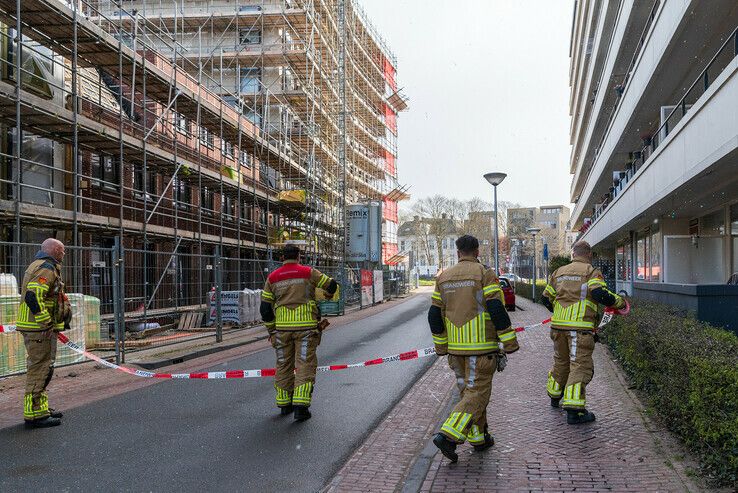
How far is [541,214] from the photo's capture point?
391 feet

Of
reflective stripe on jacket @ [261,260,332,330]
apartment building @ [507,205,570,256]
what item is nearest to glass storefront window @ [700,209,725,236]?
reflective stripe on jacket @ [261,260,332,330]

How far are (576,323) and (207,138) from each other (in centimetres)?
2054

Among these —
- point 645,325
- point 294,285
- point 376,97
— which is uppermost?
point 376,97

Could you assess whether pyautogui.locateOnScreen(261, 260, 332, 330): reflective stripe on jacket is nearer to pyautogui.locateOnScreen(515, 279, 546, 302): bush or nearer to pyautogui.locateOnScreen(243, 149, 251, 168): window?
pyautogui.locateOnScreen(243, 149, 251, 168): window

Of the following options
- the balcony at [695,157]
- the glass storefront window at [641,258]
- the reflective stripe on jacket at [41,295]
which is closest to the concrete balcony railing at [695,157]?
the balcony at [695,157]

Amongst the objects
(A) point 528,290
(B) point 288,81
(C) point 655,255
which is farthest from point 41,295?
(A) point 528,290

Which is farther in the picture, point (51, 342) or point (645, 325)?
point (645, 325)

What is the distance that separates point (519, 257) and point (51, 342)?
7242cm

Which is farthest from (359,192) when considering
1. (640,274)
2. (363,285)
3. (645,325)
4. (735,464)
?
(735,464)

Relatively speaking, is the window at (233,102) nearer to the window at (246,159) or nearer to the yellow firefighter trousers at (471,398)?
the window at (246,159)

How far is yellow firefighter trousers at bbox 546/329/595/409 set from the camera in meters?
6.24

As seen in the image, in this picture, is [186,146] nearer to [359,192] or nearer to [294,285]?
[294,285]

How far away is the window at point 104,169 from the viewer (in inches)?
707

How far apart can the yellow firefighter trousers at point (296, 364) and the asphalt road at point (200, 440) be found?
10.7 inches
